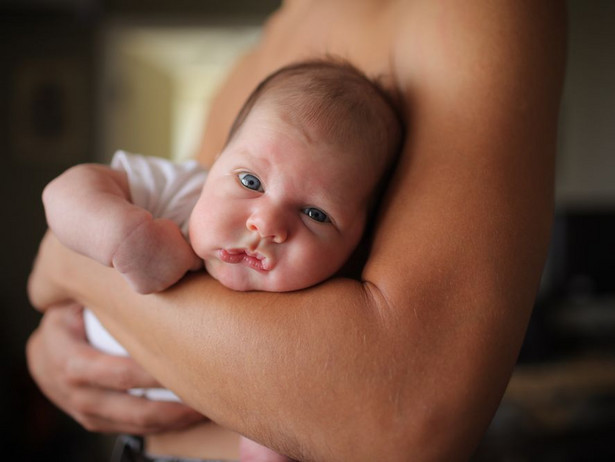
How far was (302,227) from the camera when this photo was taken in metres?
0.78

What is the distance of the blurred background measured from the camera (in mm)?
3568

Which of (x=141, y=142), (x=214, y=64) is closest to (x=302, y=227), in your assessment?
(x=141, y=142)

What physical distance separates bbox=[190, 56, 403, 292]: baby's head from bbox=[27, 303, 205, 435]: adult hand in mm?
273

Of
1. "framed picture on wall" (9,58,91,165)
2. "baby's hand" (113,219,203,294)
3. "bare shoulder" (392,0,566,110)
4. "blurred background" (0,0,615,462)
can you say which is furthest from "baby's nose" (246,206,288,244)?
"framed picture on wall" (9,58,91,165)

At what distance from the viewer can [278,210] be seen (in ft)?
2.48

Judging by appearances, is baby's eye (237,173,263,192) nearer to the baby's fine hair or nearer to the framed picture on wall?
the baby's fine hair

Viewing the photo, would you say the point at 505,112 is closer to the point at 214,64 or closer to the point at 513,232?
the point at 513,232

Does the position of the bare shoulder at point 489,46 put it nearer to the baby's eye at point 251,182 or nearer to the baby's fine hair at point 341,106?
the baby's fine hair at point 341,106

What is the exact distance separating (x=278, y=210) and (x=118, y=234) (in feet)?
0.68

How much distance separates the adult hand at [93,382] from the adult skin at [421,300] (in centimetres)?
11

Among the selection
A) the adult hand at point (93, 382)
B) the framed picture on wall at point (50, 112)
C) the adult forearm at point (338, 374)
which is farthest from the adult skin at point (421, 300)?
the framed picture on wall at point (50, 112)

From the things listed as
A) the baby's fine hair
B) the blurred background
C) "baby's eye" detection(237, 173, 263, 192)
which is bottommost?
the blurred background

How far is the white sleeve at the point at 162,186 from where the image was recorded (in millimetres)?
909

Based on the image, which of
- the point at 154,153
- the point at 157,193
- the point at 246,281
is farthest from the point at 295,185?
the point at 154,153
